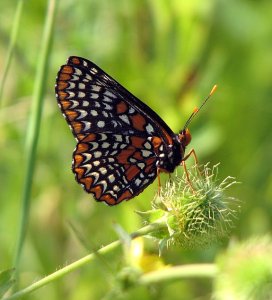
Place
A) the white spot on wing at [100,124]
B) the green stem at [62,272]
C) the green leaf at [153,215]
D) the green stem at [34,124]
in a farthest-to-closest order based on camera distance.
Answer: the white spot on wing at [100,124], the green stem at [34,124], the green leaf at [153,215], the green stem at [62,272]

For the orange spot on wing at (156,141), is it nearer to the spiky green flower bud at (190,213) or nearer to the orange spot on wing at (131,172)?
the orange spot on wing at (131,172)

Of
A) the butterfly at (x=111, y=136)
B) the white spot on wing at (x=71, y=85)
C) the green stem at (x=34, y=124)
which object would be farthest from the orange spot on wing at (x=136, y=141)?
the green stem at (x=34, y=124)

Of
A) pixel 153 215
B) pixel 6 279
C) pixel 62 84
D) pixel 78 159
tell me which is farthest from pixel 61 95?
pixel 6 279

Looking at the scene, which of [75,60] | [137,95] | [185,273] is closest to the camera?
[185,273]

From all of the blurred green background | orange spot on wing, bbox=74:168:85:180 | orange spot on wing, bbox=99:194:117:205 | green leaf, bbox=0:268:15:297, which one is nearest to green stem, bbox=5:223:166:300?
green leaf, bbox=0:268:15:297

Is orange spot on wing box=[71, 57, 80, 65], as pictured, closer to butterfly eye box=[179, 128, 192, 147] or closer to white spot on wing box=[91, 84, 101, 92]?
white spot on wing box=[91, 84, 101, 92]

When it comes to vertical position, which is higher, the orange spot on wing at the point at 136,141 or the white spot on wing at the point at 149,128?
the white spot on wing at the point at 149,128

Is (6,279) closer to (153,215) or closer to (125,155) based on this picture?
(153,215)

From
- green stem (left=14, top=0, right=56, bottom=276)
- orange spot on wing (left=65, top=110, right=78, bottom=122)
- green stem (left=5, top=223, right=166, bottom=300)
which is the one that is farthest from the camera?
orange spot on wing (left=65, top=110, right=78, bottom=122)
